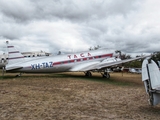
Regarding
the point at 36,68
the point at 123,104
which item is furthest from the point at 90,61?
the point at 123,104

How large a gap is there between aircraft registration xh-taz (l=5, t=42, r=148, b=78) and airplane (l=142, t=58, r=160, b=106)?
34.6 ft

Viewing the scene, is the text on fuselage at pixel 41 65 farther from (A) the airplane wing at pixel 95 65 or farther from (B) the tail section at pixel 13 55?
(A) the airplane wing at pixel 95 65

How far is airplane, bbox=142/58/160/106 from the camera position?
18.5 ft

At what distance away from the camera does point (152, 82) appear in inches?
225

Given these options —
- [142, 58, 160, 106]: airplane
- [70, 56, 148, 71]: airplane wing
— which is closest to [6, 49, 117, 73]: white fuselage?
[70, 56, 148, 71]: airplane wing

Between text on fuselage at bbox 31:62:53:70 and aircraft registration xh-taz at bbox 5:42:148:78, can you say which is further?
text on fuselage at bbox 31:62:53:70

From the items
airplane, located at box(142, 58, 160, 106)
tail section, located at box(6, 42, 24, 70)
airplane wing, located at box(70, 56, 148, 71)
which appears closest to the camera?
airplane, located at box(142, 58, 160, 106)

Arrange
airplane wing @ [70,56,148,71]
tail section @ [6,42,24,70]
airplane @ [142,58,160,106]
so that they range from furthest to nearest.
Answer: airplane wing @ [70,56,148,71], tail section @ [6,42,24,70], airplane @ [142,58,160,106]

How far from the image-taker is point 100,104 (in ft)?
24.0

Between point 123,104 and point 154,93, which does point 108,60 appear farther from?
point 154,93

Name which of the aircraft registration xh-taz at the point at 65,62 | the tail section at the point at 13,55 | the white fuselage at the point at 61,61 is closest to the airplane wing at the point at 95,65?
the aircraft registration xh-taz at the point at 65,62

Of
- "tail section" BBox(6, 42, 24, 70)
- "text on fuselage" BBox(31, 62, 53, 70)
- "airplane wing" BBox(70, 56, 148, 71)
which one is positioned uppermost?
"tail section" BBox(6, 42, 24, 70)

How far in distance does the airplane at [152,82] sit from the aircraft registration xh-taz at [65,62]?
34.6ft

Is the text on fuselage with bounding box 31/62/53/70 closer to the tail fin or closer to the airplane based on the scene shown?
the tail fin
